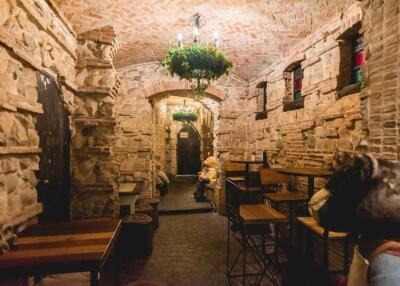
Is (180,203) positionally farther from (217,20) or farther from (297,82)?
(217,20)

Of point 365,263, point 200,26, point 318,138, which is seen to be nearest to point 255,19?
point 200,26

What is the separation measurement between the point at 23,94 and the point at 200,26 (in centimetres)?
280

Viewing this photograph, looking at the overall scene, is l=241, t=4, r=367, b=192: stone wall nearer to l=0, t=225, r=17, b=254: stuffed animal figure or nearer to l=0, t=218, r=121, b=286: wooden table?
l=0, t=218, r=121, b=286: wooden table

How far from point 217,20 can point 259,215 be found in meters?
2.89

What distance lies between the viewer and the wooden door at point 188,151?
1281 cm

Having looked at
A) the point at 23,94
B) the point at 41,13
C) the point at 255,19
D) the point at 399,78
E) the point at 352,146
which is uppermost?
the point at 255,19

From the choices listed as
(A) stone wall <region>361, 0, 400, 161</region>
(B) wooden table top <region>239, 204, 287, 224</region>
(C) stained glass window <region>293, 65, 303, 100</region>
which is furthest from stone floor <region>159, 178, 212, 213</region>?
(A) stone wall <region>361, 0, 400, 161</region>

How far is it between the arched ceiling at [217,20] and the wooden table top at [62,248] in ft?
8.05

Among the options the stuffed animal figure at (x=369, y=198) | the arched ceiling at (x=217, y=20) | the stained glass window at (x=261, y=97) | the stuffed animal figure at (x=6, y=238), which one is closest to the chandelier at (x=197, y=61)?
the arched ceiling at (x=217, y=20)

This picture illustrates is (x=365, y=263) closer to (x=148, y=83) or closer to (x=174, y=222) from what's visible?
(x=174, y=222)

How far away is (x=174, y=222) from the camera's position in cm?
582

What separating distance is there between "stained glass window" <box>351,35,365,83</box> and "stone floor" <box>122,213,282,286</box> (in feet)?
9.81

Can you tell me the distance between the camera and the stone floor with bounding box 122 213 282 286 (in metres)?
3.41

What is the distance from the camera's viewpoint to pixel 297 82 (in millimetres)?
4949
